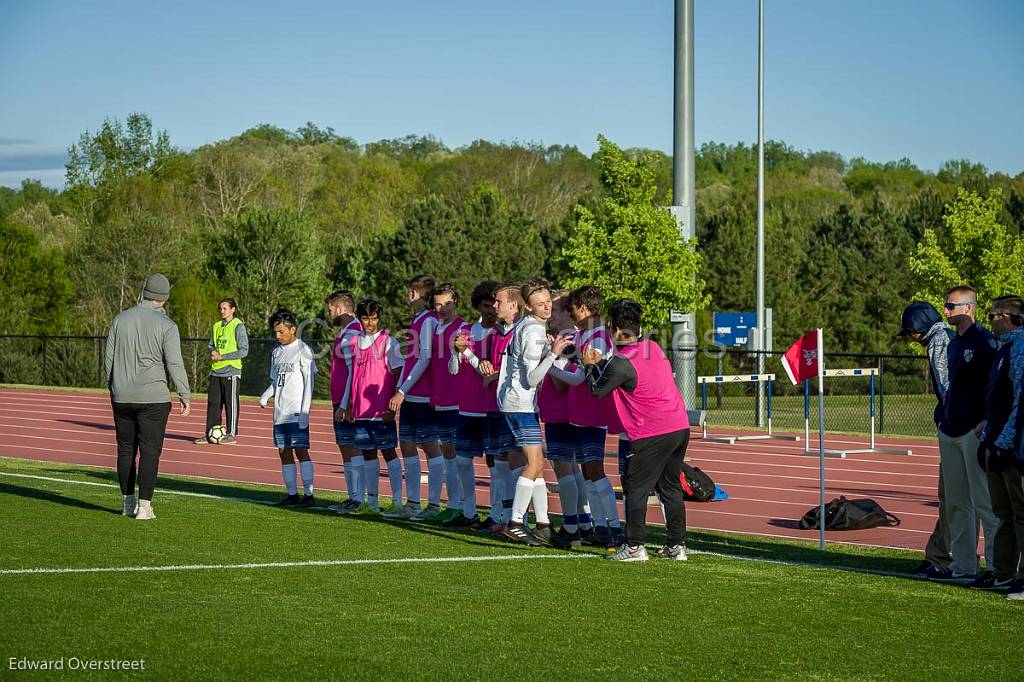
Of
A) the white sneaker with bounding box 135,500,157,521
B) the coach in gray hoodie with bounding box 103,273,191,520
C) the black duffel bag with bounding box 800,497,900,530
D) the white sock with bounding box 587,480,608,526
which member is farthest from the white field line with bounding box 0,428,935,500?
the white sock with bounding box 587,480,608,526

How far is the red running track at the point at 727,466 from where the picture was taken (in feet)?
41.4

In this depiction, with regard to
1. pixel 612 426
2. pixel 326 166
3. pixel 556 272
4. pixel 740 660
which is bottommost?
pixel 740 660

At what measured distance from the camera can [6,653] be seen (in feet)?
19.3

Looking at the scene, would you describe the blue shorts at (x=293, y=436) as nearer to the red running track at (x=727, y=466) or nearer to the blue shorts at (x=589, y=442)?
the red running track at (x=727, y=466)

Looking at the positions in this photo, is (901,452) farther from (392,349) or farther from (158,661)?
(158,661)

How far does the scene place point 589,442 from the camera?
Result: 9.90 meters

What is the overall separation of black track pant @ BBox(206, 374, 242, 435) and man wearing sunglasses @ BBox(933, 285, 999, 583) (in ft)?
42.1

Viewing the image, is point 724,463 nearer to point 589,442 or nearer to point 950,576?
point 589,442

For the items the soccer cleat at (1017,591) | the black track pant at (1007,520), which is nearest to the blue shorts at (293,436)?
the black track pant at (1007,520)

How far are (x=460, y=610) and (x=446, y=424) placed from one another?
4.11 metres

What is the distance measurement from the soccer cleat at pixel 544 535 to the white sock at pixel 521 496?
176mm

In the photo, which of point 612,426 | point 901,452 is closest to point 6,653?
point 612,426

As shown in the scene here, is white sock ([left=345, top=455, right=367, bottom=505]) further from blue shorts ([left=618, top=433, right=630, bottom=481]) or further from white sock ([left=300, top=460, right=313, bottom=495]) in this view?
blue shorts ([left=618, top=433, right=630, bottom=481])

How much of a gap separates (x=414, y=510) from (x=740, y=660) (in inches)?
224
